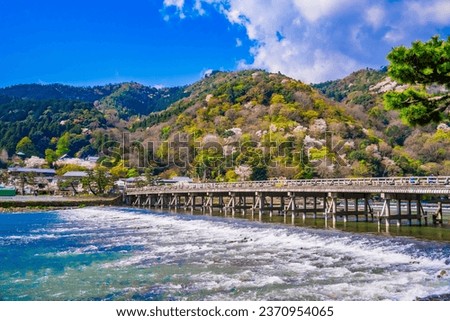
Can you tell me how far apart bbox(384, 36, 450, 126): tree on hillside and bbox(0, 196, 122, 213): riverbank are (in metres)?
47.4

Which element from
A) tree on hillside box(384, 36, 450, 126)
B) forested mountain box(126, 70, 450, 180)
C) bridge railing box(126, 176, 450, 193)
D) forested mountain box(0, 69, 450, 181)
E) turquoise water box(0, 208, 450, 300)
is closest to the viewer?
turquoise water box(0, 208, 450, 300)

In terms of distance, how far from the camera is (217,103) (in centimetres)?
10738

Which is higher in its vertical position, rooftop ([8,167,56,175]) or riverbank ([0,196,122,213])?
rooftop ([8,167,56,175])

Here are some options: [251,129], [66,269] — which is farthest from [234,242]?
[251,129]

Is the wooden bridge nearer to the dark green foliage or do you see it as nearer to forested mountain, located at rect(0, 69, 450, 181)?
forested mountain, located at rect(0, 69, 450, 181)

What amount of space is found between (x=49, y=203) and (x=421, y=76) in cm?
5077

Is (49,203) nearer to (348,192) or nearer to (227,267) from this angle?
(348,192)

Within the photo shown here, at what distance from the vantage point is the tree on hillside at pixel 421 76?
13.6 metres

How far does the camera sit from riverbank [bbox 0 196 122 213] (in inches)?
2082

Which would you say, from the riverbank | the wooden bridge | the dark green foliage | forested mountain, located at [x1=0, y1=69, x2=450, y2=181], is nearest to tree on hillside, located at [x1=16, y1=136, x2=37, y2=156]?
forested mountain, located at [x1=0, y1=69, x2=450, y2=181]

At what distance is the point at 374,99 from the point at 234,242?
333 ft

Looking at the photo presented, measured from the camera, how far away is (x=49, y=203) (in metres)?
55.9

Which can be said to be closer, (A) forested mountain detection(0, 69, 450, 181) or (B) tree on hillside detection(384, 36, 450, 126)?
(B) tree on hillside detection(384, 36, 450, 126)

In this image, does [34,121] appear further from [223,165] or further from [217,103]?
[223,165]
